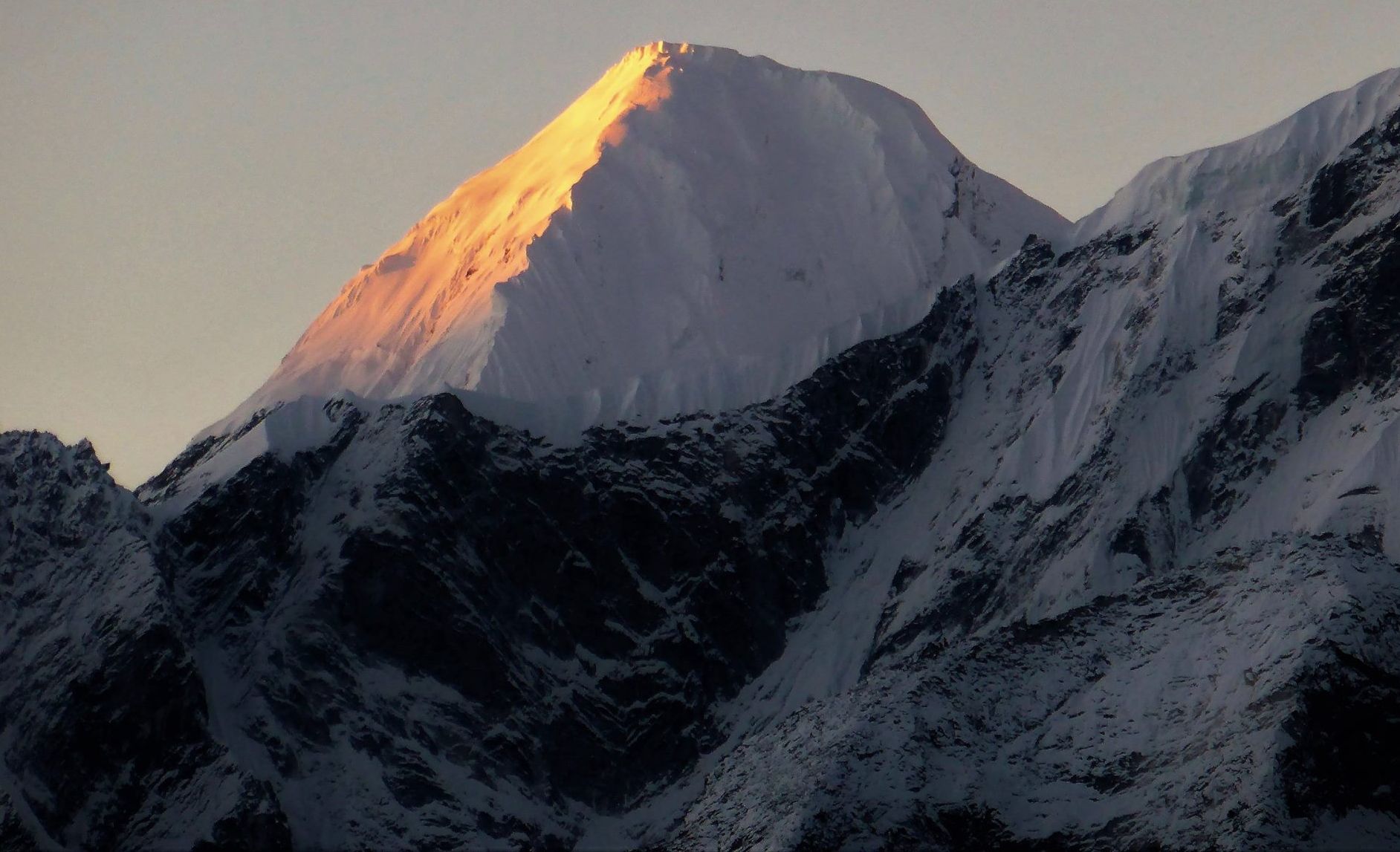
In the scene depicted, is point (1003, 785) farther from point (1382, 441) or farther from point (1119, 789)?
point (1382, 441)

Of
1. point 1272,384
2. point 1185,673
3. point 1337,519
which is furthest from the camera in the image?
point 1272,384

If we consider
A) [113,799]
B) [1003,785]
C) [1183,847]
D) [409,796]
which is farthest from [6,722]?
[1183,847]

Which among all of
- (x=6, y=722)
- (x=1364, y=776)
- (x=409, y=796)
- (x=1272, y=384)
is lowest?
(x=1364, y=776)

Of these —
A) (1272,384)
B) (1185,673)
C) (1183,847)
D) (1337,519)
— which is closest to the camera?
(1183,847)

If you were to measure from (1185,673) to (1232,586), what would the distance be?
6.49 meters

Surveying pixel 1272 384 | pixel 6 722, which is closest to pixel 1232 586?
pixel 1272 384

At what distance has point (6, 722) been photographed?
19725cm

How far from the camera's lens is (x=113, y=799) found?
7608 inches

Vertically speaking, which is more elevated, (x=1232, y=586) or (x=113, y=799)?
(x=113, y=799)

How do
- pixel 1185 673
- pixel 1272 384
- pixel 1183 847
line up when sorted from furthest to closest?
1. pixel 1272 384
2. pixel 1185 673
3. pixel 1183 847

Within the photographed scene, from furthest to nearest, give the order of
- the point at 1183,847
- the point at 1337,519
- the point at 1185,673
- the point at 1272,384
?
1. the point at 1272,384
2. the point at 1337,519
3. the point at 1185,673
4. the point at 1183,847

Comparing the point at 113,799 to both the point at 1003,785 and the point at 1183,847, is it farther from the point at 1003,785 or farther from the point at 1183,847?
the point at 1183,847

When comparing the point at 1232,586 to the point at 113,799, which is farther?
the point at 113,799

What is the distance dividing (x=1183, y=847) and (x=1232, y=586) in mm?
18477
